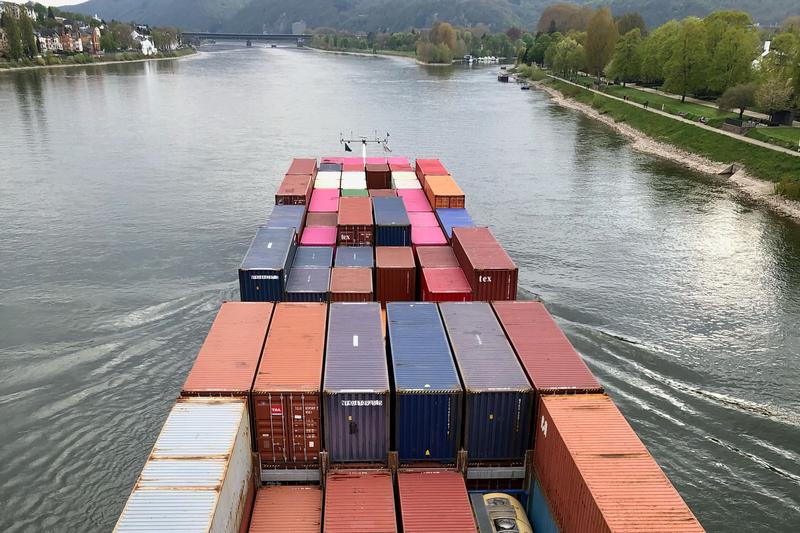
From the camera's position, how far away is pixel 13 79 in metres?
163

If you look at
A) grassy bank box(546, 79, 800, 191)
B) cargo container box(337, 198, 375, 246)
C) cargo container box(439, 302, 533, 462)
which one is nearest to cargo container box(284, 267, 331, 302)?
cargo container box(337, 198, 375, 246)

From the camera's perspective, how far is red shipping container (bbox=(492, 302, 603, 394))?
2075 cm

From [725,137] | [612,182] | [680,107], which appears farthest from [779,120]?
[612,182]

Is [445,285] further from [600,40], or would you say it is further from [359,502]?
[600,40]

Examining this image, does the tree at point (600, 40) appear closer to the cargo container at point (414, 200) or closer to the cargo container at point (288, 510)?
the cargo container at point (414, 200)

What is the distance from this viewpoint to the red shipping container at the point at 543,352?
20.8 m

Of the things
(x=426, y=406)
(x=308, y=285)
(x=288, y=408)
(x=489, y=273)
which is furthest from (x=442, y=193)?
(x=288, y=408)

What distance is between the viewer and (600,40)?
144875 mm

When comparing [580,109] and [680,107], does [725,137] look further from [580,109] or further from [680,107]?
[580,109]

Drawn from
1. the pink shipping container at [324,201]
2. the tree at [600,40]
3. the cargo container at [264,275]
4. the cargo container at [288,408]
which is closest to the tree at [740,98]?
the tree at [600,40]

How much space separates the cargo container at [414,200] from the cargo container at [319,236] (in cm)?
827

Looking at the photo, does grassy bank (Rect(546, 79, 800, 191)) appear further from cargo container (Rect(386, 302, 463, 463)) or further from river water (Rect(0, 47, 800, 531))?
cargo container (Rect(386, 302, 463, 463))

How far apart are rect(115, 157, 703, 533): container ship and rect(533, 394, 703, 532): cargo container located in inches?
2.0

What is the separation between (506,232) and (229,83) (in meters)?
142
